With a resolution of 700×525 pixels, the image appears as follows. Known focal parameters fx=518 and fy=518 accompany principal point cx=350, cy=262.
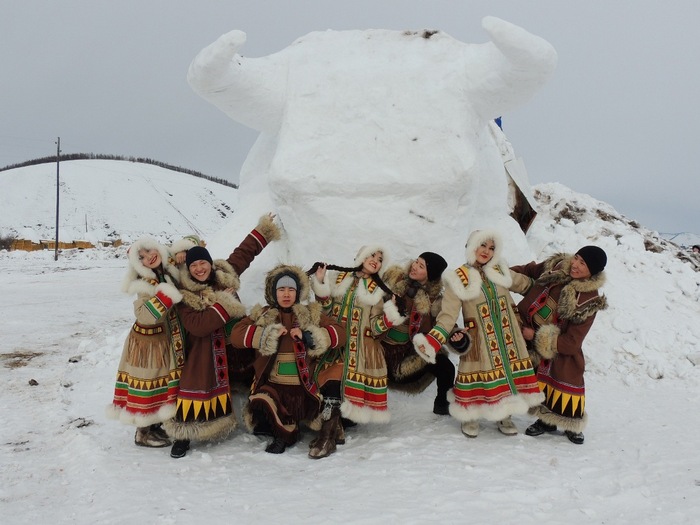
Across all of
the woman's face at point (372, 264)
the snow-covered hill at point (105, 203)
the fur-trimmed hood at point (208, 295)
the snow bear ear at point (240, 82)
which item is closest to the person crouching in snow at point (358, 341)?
the woman's face at point (372, 264)

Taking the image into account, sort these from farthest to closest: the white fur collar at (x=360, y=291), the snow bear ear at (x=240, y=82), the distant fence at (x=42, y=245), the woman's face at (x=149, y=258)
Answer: the distant fence at (x=42, y=245), the snow bear ear at (x=240, y=82), the white fur collar at (x=360, y=291), the woman's face at (x=149, y=258)

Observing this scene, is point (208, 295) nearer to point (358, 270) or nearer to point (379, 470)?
point (358, 270)

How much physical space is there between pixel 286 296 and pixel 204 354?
1.94 ft

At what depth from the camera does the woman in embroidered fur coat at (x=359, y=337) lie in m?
3.05

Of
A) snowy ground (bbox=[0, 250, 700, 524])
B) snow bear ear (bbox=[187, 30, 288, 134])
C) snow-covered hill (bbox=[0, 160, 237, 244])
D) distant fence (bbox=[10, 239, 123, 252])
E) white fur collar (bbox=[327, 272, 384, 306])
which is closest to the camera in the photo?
snowy ground (bbox=[0, 250, 700, 524])

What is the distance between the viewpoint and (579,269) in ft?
10.1

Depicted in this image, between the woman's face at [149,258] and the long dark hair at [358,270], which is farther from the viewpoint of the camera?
the long dark hair at [358,270]

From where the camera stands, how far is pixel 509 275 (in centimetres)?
316

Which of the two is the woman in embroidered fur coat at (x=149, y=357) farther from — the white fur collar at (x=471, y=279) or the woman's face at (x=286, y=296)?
the white fur collar at (x=471, y=279)

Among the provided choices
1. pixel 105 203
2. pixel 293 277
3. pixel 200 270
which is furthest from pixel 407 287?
pixel 105 203

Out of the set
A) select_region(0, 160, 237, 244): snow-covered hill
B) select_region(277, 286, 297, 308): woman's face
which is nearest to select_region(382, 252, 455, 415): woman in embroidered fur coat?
select_region(277, 286, 297, 308): woman's face

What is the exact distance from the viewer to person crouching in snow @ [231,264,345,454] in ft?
9.60

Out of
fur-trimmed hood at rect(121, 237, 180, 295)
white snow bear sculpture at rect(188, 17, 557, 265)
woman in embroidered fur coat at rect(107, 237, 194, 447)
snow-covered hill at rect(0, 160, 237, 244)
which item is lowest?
woman in embroidered fur coat at rect(107, 237, 194, 447)

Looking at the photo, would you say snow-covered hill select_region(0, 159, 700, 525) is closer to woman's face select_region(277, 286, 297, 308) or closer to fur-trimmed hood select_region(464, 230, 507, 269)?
fur-trimmed hood select_region(464, 230, 507, 269)
